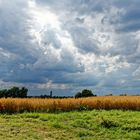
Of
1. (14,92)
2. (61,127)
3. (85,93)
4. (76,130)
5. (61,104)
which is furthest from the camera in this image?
(85,93)

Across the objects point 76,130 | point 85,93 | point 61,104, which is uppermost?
point 85,93

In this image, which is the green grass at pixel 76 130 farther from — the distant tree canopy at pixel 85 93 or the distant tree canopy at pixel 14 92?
the distant tree canopy at pixel 85 93

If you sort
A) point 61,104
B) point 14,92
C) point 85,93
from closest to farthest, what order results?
1. point 61,104
2. point 14,92
3. point 85,93

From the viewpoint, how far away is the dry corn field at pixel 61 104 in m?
31.8

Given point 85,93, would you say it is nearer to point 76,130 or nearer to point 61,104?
point 61,104

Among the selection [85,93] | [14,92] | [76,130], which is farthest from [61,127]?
[85,93]

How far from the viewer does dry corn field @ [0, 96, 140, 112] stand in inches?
1251

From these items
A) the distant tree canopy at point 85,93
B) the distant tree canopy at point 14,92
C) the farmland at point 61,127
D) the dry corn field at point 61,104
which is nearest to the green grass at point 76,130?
the farmland at point 61,127

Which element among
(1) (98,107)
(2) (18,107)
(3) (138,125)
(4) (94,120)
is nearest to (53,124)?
(4) (94,120)

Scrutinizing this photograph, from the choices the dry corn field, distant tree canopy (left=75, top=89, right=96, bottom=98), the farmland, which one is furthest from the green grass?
distant tree canopy (left=75, top=89, right=96, bottom=98)

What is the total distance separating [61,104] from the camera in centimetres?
3375

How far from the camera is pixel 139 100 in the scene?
114 ft

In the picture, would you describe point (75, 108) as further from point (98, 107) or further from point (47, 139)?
point (47, 139)

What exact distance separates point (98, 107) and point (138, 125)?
480 inches
